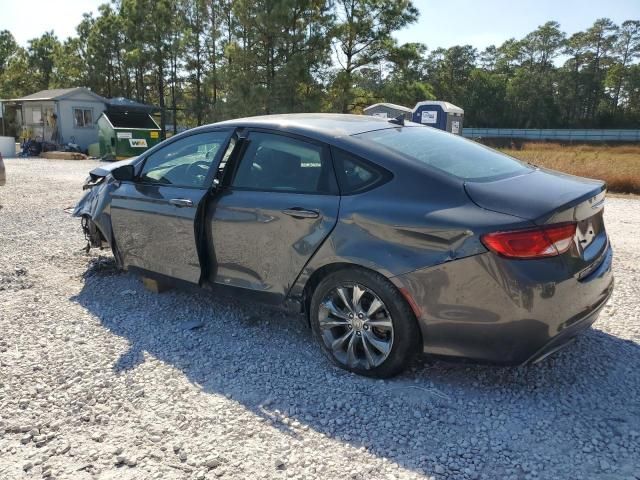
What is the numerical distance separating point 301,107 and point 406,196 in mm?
21568

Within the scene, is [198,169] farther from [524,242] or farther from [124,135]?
[124,135]

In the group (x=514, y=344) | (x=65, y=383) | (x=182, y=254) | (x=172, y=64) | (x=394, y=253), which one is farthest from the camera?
(x=172, y=64)

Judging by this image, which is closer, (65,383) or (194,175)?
(65,383)

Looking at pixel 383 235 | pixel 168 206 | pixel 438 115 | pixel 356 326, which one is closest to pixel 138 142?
pixel 438 115

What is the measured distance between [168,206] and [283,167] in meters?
1.04

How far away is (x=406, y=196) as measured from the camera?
3.03 m

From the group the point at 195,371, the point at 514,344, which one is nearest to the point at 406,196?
the point at 514,344

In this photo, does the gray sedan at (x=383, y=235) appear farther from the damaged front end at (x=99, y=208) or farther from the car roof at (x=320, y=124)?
the damaged front end at (x=99, y=208)

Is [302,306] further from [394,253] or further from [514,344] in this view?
[514,344]

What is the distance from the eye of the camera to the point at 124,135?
19938 millimetres

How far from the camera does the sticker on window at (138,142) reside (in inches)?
792

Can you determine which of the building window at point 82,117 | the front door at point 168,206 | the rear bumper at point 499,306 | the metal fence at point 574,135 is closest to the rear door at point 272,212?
the front door at point 168,206

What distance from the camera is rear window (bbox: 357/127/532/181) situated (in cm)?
322

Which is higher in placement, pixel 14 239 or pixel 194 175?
pixel 194 175
